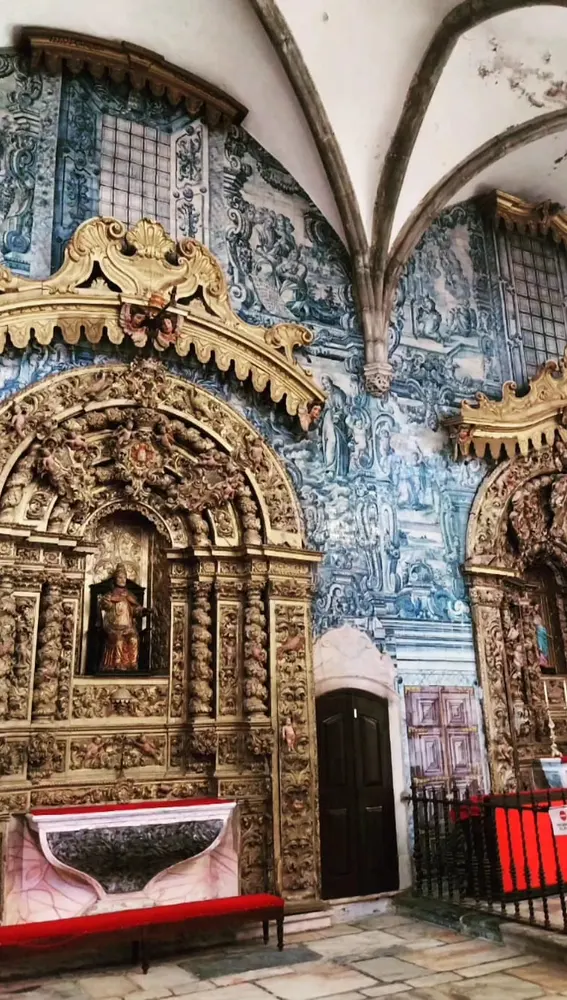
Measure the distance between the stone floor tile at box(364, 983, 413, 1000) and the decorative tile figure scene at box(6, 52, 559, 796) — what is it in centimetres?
314

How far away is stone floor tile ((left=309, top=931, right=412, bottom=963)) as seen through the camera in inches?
252

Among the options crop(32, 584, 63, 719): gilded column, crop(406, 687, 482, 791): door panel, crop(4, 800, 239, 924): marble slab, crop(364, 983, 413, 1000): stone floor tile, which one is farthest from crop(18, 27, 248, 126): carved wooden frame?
crop(364, 983, 413, 1000): stone floor tile

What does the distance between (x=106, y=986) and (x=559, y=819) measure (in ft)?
13.0

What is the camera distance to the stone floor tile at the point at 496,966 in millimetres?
5762

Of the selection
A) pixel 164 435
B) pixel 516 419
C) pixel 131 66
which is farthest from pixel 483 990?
pixel 131 66

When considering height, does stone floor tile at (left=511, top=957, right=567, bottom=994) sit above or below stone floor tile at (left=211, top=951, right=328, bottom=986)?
below

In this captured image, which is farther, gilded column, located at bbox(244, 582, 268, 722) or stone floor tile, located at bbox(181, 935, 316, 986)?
gilded column, located at bbox(244, 582, 268, 722)

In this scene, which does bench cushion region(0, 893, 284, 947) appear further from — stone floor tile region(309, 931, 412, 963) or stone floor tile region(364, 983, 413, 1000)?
stone floor tile region(364, 983, 413, 1000)

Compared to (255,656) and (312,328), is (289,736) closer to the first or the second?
(255,656)

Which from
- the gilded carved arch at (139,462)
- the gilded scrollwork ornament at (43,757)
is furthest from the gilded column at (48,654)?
the gilded carved arch at (139,462)

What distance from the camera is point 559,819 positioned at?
6785 mm

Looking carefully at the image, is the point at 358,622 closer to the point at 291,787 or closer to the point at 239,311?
the point at 291,787

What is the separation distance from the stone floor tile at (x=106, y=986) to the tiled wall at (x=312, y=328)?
3841 mm

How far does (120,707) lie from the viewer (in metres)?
7.31
